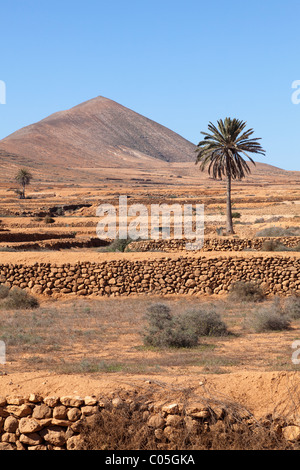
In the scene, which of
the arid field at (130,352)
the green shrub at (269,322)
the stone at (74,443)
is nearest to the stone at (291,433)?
the arid field at (130,352)

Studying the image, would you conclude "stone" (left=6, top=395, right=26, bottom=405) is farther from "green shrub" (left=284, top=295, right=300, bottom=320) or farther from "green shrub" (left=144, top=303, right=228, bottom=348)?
"green shrub" (left=284, top=295, right=300, bottom=320)

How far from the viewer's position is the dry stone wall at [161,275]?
1700 cm

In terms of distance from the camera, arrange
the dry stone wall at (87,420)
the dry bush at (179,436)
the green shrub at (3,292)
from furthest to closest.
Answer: the green shrub at (3,292) < the dry stone wall at (87,420) < the dry bush at (179,436)

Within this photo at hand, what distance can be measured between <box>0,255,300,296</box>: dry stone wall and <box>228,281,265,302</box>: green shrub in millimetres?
473

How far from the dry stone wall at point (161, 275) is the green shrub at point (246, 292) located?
18.6 inches

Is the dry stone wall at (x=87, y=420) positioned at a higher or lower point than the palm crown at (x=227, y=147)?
lower

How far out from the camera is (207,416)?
6.03 meters

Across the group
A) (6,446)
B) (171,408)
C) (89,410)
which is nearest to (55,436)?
(89,410)

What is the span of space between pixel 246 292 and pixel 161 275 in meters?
2.85

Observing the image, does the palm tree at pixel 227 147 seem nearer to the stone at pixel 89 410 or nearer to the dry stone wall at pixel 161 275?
the dry stone wall at pixel 161 275

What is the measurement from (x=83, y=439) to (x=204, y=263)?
1154cm

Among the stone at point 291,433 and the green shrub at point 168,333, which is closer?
the stone at point 291,433

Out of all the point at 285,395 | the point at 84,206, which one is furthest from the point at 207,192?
the point at 285,395
